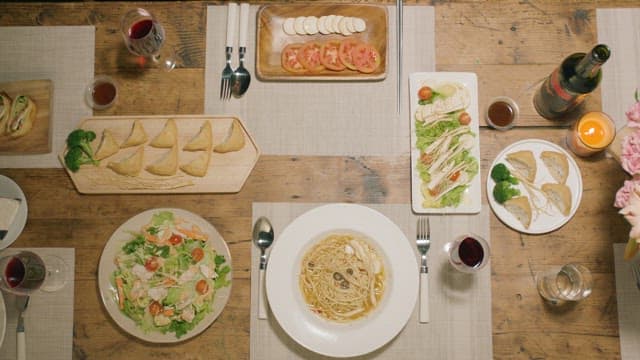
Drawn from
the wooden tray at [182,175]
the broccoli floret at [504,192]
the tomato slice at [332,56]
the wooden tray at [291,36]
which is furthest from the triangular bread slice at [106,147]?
the broccoli floret at [504,192]

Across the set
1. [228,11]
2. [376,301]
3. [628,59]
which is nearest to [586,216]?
[628,59]

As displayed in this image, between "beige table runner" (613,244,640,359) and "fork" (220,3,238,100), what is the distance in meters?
1.34

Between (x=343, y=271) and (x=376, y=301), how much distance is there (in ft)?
0.44

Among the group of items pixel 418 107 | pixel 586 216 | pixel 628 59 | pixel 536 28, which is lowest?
pixel 586 216

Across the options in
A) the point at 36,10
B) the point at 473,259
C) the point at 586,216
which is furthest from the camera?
the point at 36,10

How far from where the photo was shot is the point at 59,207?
158cm

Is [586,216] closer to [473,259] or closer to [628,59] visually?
[473,259]

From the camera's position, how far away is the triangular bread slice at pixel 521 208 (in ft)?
4.98

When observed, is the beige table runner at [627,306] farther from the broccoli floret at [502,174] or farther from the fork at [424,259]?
the fork at [424,259]

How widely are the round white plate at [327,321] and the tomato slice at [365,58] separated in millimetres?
457

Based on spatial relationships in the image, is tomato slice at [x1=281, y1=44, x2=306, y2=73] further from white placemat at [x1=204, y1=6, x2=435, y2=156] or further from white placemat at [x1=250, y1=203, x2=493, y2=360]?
white placemat at [x1=250, y1=203, x2=493, y2=360]

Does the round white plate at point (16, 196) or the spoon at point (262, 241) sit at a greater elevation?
the round white plate at point (16, 196)

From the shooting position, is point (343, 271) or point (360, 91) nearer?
point (343, 271)

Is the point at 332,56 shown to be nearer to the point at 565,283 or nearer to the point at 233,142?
the point at 233,142
